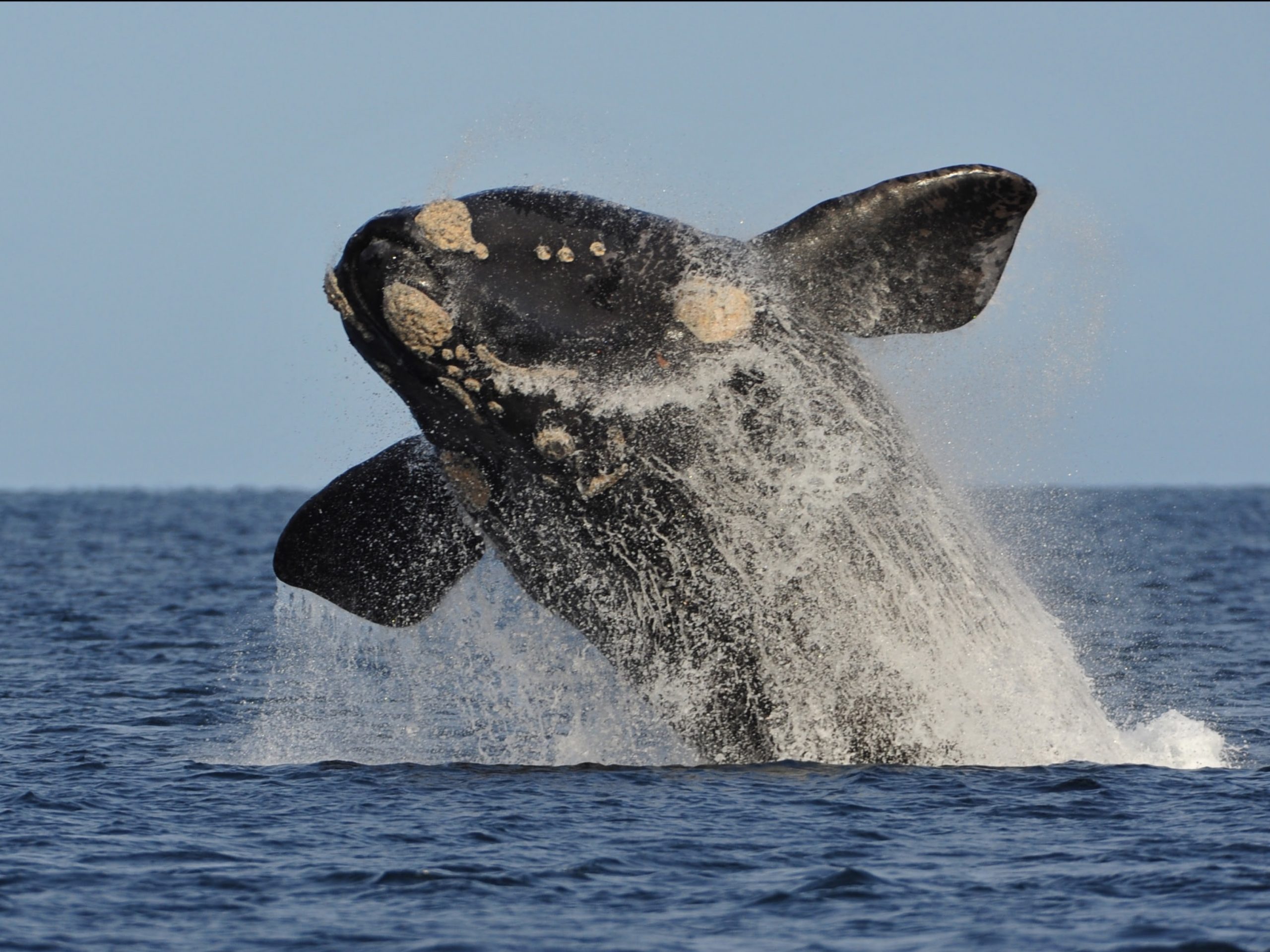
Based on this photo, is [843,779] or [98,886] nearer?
[98,886]

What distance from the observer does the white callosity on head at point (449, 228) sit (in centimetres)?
1253

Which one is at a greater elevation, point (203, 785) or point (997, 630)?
point (997, 630)

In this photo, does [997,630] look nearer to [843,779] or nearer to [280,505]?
[843,779]

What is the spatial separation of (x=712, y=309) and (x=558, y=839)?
12.3 ft

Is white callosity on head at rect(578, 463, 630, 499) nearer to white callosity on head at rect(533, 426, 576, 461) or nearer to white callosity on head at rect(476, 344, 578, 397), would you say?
white callosity on head at rect(533, 426, 576, 461)

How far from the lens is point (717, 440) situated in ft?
42.6

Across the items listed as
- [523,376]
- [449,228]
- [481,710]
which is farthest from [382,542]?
[481,710]

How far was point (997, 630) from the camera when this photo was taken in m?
13.9

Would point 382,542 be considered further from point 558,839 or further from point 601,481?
point 558,839

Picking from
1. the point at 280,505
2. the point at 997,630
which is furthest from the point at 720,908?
the point at 280,505

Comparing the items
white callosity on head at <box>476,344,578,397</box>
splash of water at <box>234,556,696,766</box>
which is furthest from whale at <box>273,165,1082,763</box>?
splash of water at <box>234,556,696,766</box>

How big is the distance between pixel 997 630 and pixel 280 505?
155m

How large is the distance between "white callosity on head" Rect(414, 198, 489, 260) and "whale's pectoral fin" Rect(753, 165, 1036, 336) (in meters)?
2.08

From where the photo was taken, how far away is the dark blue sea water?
10234 mm
